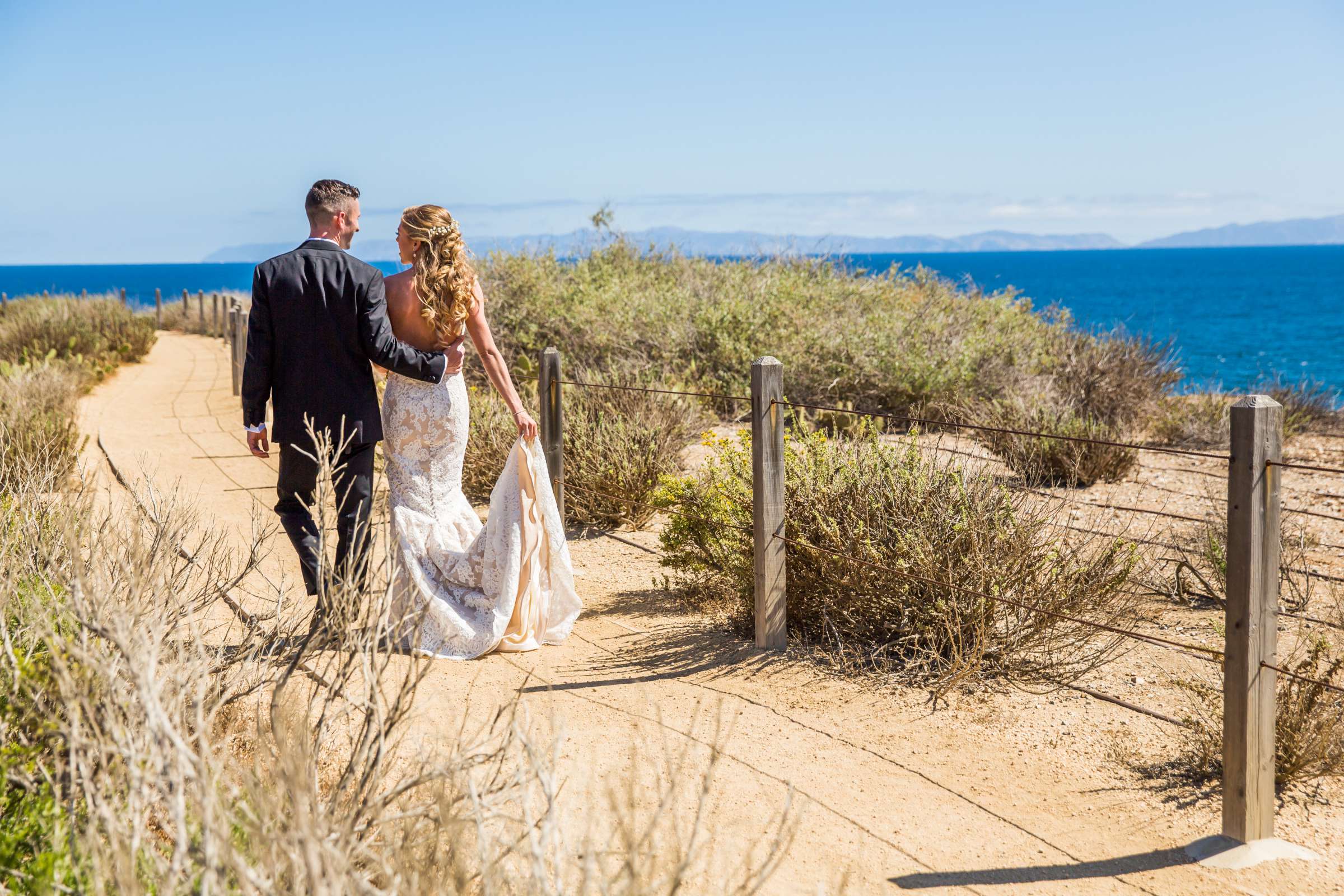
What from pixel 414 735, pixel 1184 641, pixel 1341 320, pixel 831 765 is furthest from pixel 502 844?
pixel 1341 320

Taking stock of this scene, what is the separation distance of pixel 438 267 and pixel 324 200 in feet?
1.62

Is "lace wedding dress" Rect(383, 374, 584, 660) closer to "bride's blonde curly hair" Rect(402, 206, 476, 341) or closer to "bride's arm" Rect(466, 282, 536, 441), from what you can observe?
"bride's arm" Rect(466, 282, 536, 441)

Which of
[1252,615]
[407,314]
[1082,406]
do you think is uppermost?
[407,314]

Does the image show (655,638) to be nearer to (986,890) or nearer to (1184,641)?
(986,890)

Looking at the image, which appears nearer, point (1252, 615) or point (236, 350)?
point (1252, 615)

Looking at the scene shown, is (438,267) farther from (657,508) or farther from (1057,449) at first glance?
(1057,449)

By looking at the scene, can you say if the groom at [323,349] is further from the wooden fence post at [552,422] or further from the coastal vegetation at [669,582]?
the wooden fence post at [552,422]

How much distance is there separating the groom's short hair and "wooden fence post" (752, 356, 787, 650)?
5.88 ft

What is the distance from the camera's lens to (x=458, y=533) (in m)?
4.66

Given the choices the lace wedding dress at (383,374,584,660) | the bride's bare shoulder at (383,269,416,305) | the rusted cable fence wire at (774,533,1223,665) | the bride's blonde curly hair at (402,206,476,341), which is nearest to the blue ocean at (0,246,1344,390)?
the bride's bare shoulder at (383,269,416,305)

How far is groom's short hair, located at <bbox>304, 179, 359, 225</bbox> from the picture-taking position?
13.7 feet

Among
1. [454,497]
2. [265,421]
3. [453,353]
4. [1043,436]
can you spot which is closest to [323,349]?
[265,421]

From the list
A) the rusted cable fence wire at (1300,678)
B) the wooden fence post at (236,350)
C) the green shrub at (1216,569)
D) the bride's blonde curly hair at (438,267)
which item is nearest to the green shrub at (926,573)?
the rusted cable fence wire at (1300,678)

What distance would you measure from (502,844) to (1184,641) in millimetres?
4219
